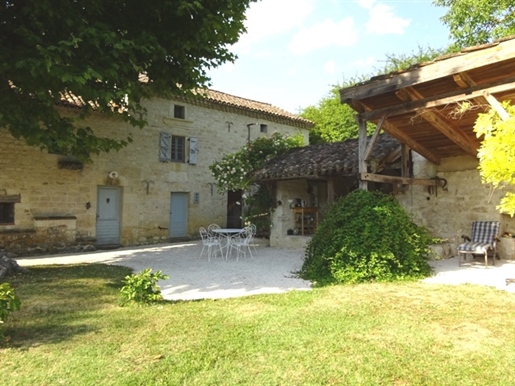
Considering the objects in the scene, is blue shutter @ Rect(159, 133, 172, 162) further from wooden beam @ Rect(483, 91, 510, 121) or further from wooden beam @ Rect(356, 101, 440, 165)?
wooden beam @ Rect(483, 91, 510, 121)

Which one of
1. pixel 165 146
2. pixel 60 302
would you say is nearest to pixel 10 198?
pixel 165 146

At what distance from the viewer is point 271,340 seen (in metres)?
3.40

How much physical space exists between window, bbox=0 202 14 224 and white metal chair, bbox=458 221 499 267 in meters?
11.7

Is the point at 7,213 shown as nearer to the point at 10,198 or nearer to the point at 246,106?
the point at 10,198

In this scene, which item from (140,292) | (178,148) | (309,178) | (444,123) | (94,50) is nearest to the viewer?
(140,292)

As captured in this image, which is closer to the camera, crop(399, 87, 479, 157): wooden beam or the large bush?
the large bush

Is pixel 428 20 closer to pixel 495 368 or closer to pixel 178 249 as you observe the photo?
pixel 178 249

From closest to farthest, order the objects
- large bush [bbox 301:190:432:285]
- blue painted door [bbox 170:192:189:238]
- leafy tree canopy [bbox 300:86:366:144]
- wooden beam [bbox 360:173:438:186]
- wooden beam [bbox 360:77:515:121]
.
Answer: wooden beam [bbox 360:77:515:121], large bush [bbox 301:190:432:285], wooden beam [bbox 360:173:438:186], blue painted door [bbox 170:192:189:238], leafy tree canopy [bbox 300:86:366:144]

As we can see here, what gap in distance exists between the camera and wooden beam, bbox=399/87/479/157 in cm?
680

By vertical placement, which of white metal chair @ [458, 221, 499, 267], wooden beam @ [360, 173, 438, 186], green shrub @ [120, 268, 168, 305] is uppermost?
wooden beam @ [360, 173, 438, 186]

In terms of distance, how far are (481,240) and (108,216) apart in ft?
36.4

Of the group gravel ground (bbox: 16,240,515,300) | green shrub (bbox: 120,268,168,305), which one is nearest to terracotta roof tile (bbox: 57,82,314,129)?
gravel ground (bbox: 16,240,515,300)

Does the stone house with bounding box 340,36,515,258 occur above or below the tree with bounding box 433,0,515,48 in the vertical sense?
below

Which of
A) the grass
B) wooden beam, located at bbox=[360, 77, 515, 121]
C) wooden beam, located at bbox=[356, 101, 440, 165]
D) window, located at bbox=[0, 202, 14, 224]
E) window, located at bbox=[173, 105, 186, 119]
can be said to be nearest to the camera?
the grass
